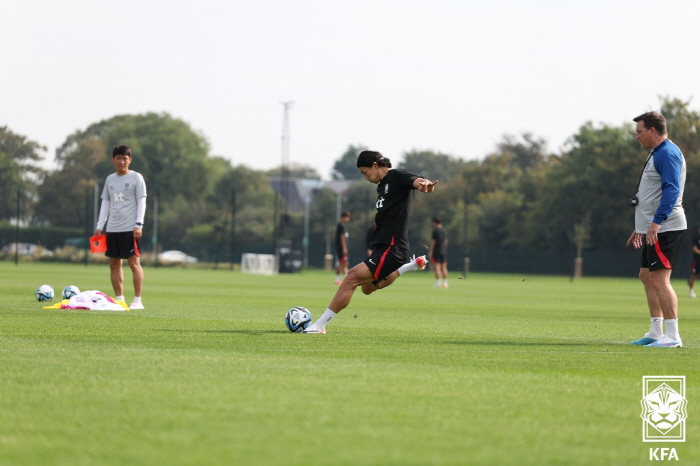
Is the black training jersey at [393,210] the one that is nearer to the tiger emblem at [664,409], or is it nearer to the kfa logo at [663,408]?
the kfa logo at [663,408]

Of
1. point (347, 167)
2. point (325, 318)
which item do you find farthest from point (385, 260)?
point (347, 167)

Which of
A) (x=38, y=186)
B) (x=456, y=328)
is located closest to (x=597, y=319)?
(x=456, y=328)

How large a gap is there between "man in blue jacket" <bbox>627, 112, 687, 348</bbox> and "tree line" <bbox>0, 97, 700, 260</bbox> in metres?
41.9

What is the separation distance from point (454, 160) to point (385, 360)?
136791 millimetres

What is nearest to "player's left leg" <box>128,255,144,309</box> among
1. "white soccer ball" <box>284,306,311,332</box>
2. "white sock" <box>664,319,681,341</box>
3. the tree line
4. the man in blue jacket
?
"white soccer ball" <box>284,306,311,332</box>

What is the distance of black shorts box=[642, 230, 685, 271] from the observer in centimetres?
907

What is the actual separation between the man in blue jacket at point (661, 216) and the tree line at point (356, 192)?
137ft

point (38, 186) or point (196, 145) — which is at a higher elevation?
point (196, 145)

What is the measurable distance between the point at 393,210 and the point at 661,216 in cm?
254

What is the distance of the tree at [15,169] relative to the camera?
2302 inches

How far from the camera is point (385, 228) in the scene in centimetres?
955

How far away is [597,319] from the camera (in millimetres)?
14539

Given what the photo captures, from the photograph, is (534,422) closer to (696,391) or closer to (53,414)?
(696,391)

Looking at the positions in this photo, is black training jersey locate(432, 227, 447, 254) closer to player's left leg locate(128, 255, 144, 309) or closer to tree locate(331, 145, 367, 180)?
player's left leg locate(128, 255, 144, 309)
